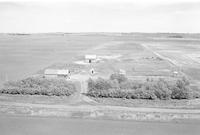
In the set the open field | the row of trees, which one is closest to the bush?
the row of trees

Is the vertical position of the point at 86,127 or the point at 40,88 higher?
the point at 40,88

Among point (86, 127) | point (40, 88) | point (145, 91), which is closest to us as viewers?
point (86, 127)

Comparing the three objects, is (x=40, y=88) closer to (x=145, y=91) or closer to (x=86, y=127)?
(x=86, y=127)

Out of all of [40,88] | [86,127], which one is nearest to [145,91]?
[86,127]

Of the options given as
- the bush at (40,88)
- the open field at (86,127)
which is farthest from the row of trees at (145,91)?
the open field at (86,127)

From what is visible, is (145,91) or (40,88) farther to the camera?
(40,88)

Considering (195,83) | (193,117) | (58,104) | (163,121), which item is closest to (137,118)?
(163,121)

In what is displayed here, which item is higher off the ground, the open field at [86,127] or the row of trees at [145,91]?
the row of trees at [145,91]

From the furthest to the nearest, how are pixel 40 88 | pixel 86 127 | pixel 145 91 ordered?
1. pixel 40 88
2. pixel 145 91
3. pixel 86 127

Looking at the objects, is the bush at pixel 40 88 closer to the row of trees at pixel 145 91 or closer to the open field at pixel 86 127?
the row of trees at pixel 145 91
